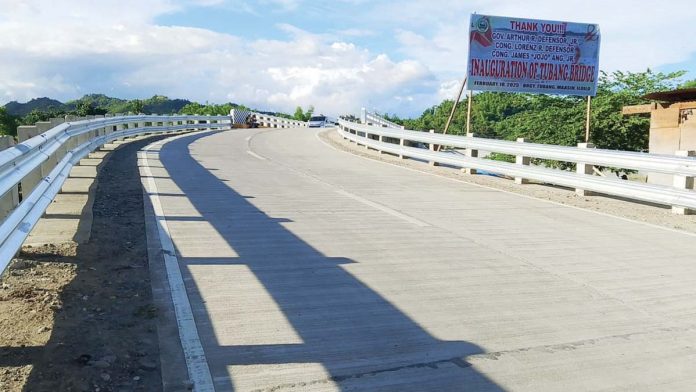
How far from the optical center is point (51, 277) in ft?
18.3

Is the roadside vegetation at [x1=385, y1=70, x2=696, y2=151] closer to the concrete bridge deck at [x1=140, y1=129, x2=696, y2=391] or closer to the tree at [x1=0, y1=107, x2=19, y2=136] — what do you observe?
the concrete bridge deck at [x1=140, y1=129, x2=696, y2=391]

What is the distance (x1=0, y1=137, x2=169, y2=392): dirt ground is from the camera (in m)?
3.79

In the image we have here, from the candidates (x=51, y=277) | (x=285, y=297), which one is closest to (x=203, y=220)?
(x=51, y=277)

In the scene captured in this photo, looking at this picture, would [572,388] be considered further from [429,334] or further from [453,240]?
[453,240]

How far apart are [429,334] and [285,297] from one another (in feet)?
4.35

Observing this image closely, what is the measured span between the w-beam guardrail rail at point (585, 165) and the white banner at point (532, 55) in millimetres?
2847

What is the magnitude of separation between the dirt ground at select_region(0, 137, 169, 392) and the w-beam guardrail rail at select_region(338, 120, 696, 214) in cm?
783

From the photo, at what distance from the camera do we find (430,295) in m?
5.44

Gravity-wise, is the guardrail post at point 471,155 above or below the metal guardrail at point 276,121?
below

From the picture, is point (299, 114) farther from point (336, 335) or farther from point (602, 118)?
point (336, 335)

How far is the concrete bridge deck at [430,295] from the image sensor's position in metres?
3.96

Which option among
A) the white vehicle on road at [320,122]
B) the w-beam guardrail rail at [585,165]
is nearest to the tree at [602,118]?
the w-beam guardrail rail at [585,165]

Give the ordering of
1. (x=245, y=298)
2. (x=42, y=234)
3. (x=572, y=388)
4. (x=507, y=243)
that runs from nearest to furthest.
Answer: (x=572, y=388), (x=245, y=298), (x=42, y=234), (x=507, y=243)

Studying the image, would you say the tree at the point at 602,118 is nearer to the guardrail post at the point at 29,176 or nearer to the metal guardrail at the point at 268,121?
the guardrail post at the point at 29,176
